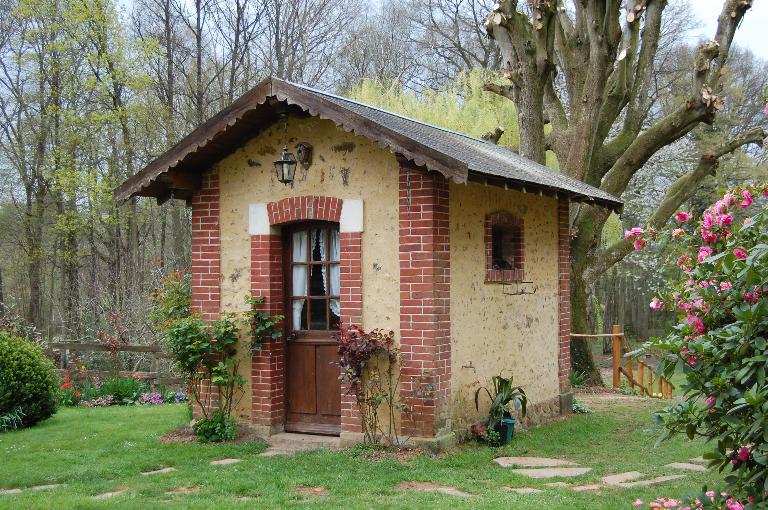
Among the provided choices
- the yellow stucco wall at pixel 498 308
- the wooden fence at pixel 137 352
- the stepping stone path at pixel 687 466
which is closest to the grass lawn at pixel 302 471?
the stepping stone path at pixel 687 466

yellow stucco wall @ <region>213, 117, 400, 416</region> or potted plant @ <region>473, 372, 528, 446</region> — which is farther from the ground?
yellow stucco wall @ <region>213, 117, 400, 416</region>

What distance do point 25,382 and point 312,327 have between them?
175 inches

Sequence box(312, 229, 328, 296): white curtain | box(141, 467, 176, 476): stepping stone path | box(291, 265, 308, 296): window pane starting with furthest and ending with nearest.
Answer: box(291, 265, 308, 296): window pane → box(312, 229, 328, 296): white curtain → box(141, 467, 176, 476): stepping stone path

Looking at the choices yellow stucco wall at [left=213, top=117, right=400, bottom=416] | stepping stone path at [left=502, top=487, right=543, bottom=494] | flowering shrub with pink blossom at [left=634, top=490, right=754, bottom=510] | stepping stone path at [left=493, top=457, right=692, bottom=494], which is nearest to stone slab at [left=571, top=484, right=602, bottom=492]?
stepping stone path at [left=493, top=457, right=692, bottom=494]

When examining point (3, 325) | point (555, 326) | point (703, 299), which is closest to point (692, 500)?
point (703, 299)

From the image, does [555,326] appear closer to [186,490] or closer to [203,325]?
[203,325]

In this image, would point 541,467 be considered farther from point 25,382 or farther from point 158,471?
point 25,382

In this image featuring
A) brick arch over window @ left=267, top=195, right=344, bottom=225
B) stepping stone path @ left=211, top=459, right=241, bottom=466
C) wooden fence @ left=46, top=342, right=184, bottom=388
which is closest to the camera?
stepping stone path @ left=211, top=459, right=241, bottom=466

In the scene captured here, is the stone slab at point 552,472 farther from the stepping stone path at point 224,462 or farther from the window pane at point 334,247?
the window pane at point 334,247

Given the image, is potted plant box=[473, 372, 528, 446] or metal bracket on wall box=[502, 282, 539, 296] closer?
→ potted plant box=[473, 372, 528, 446]

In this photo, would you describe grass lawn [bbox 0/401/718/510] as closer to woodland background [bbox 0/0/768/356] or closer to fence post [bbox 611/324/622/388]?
fence post [bbox 611/324/622/388]

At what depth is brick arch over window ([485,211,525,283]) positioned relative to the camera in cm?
941

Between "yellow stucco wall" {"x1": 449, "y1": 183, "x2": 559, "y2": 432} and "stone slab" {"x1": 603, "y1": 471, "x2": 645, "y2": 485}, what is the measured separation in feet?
6.18

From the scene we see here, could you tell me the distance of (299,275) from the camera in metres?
9.27
